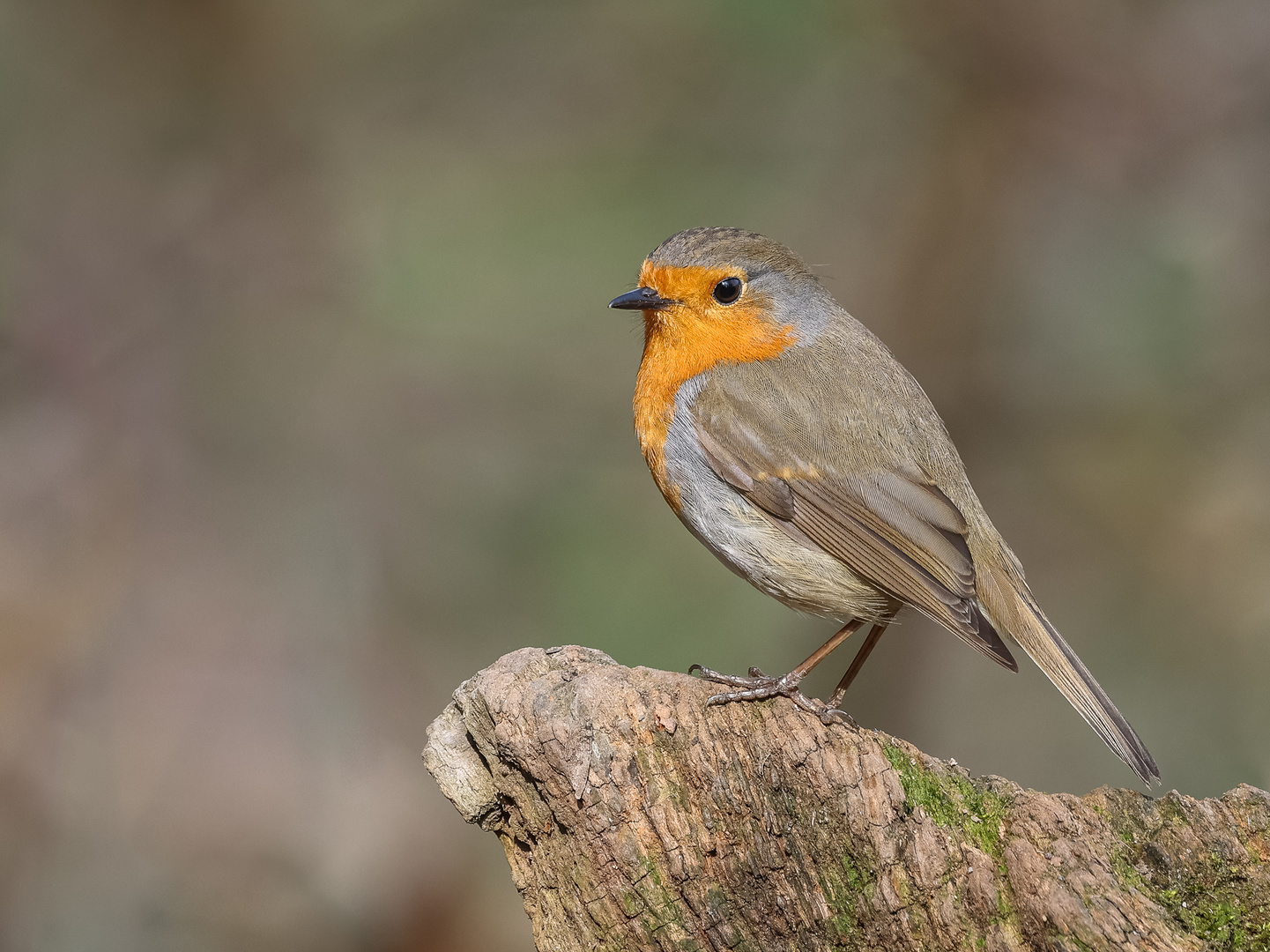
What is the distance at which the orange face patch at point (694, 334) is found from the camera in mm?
4184

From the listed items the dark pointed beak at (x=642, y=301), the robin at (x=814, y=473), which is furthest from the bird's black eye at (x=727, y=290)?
the dark pointed beak at (x=642, y=301)

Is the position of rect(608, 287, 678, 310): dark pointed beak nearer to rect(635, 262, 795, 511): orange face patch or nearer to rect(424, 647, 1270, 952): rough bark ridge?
rect(635, 262, 795, 511): orange face patch

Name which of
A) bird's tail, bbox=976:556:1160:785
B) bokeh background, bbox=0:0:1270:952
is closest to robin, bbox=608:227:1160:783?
bird's tail, bbox=976:556:1160:785

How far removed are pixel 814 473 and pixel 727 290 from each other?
0.84 metres

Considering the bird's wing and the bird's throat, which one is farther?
the bird's throat

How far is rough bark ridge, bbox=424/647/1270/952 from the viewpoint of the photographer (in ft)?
8.28

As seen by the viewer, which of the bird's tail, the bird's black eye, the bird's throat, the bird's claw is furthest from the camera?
the bird's black eye

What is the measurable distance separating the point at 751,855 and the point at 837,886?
200 millimetres

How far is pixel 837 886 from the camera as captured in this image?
2.62 metres

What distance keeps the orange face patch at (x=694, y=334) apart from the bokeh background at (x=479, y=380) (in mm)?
1884

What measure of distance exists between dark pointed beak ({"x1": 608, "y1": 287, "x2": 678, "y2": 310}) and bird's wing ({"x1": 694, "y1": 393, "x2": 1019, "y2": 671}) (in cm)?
52

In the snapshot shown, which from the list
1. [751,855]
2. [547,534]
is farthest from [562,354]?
[751,855]

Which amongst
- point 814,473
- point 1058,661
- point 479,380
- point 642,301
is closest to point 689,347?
point 642,301

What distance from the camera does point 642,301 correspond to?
13.8ft
